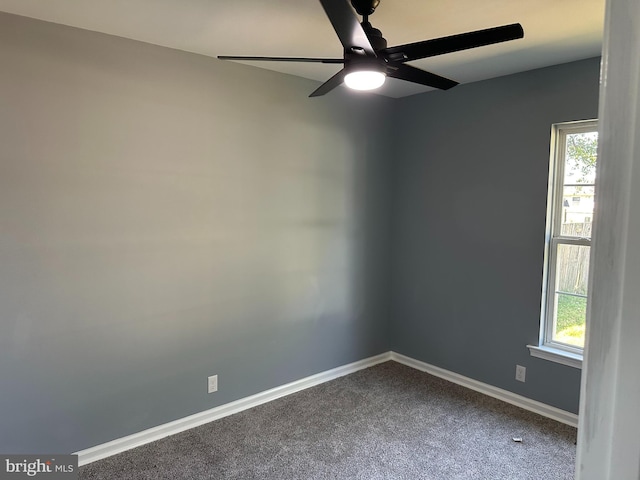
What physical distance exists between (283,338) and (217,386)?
2.00 feet

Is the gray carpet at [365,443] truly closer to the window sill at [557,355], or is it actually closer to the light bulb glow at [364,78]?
the window sill at [557,355]

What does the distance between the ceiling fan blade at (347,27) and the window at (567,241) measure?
1963 millimetres

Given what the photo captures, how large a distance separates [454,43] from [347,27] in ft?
1.53

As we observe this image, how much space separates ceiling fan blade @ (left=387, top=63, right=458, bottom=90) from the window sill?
2.04 meters

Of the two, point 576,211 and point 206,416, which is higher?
point 576,211

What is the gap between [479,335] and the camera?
3510 mm

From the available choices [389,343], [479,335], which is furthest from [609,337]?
[389,343]

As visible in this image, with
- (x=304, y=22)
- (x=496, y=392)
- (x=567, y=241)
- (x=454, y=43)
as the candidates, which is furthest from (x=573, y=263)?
(x=304, y=22)

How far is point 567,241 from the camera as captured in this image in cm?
304

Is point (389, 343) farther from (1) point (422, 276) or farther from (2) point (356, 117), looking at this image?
(2) point (356, 117)

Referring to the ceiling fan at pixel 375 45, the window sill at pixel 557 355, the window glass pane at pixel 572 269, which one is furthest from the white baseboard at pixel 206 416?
the ceiling fan at pixel 375 45

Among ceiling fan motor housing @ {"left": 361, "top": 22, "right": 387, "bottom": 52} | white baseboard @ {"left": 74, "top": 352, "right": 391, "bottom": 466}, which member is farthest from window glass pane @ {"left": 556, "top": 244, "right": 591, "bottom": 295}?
ceiling fan motor housing @ {"left": 361, "top": 22, "right": 387, "bottom": 52}

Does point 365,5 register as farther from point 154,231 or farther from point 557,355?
point 557,355

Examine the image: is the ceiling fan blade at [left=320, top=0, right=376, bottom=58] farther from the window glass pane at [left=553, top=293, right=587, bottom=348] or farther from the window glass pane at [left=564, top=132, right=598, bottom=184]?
the window glass pane at [left=553, top=293, right=587, bottom=348]
